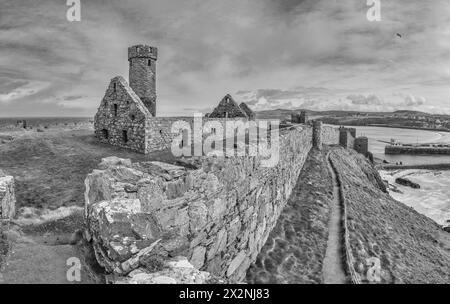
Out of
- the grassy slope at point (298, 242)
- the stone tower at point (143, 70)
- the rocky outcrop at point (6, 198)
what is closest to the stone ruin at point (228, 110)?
the stone tower at point (143, 70)

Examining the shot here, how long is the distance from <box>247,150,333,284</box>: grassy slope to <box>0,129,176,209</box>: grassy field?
14.7ft

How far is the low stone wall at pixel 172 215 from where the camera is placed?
4.26m

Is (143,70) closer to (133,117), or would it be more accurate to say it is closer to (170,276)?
(133,117)

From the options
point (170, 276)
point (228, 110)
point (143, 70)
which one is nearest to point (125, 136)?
point (143, 70)

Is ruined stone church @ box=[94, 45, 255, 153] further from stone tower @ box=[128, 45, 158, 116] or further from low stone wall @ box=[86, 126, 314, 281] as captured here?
low stone wall @ box=[86, 126, 314, 281]

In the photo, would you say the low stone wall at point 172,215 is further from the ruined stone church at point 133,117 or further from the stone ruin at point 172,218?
the ruined stone church at point 133,117

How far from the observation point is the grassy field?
33.7 ft

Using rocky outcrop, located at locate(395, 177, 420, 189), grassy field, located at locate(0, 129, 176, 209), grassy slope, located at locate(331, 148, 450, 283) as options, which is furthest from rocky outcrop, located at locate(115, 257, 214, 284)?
rocky outcrop, located at locate(395, 177, 420, 189)

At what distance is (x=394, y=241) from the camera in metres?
14.4

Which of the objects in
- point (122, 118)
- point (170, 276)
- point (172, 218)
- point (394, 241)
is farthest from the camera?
point (122, 118)

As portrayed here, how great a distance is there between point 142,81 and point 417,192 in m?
42.5

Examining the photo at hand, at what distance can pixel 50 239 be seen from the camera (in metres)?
6.06

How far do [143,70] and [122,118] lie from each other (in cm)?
599
